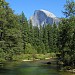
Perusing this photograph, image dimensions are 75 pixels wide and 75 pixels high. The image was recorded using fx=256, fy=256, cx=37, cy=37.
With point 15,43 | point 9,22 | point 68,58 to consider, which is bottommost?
point 68,58

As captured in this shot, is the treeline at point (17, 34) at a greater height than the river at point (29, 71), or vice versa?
the treeline at point (17, 34)

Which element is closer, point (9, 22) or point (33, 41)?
point (9, 22)

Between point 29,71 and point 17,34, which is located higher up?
point 17,34

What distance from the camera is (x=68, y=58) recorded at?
55531mm

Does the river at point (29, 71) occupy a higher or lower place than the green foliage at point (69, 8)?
lower

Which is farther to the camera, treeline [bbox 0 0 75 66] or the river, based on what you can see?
treeline [bbox 0 0 75 66]

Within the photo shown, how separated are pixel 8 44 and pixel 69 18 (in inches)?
618

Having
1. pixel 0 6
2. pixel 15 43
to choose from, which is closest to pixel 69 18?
pixel 15 43

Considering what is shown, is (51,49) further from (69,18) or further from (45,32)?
(69,18)

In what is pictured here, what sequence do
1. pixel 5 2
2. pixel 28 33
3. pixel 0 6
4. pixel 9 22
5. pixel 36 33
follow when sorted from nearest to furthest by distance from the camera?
pixel 0 6
pixel 5 2
pixel 9 22
pixel 28 33
pixel 36 33

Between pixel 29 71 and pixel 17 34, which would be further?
pixel 17 34

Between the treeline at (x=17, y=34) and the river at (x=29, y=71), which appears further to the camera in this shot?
the treeline at (x=17, y=34)

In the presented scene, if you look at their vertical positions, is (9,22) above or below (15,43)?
above

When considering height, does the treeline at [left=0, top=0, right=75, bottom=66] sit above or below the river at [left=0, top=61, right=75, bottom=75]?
above
